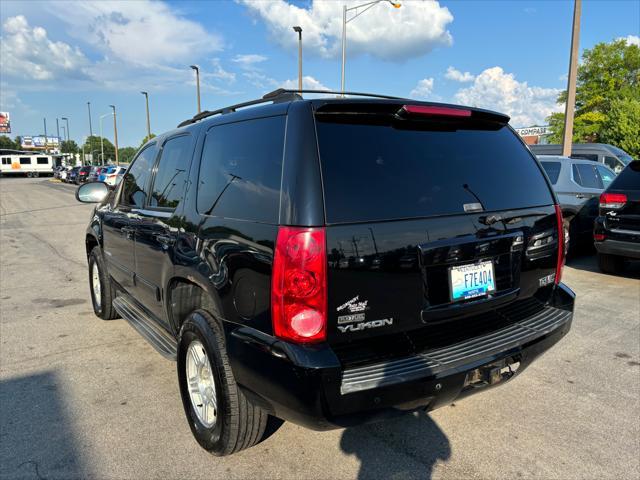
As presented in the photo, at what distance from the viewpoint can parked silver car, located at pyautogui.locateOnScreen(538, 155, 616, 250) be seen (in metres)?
8.05

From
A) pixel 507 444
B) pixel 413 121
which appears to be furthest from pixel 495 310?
pixel 413 121

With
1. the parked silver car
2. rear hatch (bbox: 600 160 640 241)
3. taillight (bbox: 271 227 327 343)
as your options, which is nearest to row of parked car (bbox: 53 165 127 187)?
the parked silver car

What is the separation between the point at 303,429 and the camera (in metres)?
2.96

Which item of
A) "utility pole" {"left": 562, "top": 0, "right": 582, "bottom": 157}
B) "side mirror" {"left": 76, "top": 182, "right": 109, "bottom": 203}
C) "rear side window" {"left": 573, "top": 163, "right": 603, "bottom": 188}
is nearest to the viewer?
"side mirror" {"left": 76, "top": 182, "right": 109, "bottom": 203}

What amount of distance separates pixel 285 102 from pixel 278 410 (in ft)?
4.92

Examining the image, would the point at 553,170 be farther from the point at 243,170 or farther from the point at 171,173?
the point at 243,170

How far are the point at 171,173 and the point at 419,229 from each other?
6.42 ft

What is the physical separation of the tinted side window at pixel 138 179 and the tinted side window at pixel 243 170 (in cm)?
115

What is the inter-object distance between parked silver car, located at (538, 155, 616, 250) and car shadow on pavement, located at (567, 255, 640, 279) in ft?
0.96

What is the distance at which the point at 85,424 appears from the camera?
2990 mm

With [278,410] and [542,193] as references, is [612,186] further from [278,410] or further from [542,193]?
[278,410]

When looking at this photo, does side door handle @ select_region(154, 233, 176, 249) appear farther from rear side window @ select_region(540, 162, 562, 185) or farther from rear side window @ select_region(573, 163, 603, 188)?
rear side window @ select_region(573, 163, 603, 188)

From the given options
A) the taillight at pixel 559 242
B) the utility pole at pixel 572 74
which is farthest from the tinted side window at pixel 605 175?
the taillight at pixel 559 242

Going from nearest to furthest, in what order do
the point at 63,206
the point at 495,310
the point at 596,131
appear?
the point at 495,310 < the point at 63,206 < the point at 596,131
